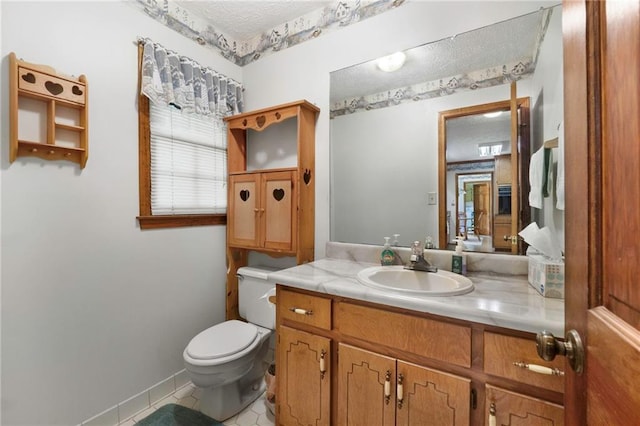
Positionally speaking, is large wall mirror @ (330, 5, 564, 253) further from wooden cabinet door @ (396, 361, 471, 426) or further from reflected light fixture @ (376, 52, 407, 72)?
wooden cabinet door @ (396, 361, 471, 426)

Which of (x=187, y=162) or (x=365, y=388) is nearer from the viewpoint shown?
(x=365, y=388)

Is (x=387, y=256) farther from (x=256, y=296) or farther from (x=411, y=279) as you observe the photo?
(x=256, y=296)

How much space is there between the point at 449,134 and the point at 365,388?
1.28 m

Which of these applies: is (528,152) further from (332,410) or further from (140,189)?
(140,189)

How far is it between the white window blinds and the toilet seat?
2.63ft

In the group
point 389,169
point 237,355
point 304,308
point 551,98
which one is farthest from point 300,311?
point 551,98

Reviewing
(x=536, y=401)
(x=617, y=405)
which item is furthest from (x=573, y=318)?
(x=536, y=401)

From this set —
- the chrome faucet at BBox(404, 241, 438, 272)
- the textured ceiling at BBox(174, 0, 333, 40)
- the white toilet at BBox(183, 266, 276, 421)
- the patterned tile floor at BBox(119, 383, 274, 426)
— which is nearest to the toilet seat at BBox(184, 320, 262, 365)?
the white toilet at BBox(183, 266, 276, 421)

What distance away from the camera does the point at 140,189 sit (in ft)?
5.44

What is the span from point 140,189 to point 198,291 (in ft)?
2.57

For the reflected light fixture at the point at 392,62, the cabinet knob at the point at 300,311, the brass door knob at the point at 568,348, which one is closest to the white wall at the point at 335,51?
the reflected light fixture at the point at 392,62

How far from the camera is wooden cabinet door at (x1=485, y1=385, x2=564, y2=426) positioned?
0.81m

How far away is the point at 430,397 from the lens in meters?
0.99

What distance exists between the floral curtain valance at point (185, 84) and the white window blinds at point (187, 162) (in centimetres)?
9
